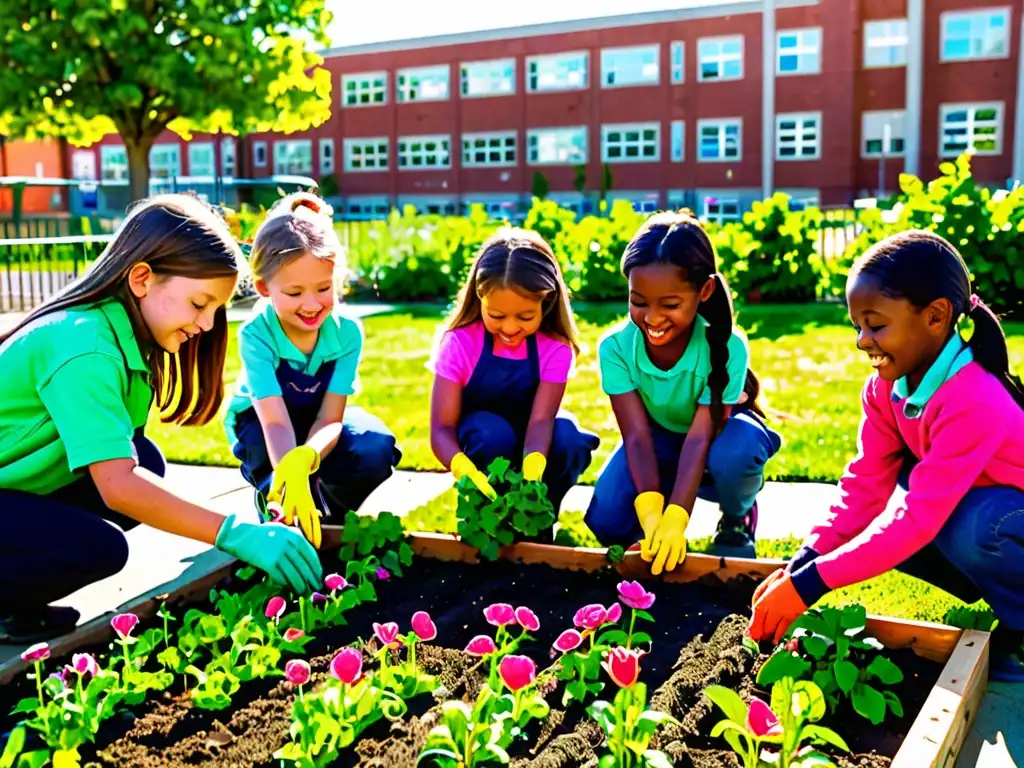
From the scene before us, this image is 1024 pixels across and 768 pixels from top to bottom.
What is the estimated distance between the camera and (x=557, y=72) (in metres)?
31.0

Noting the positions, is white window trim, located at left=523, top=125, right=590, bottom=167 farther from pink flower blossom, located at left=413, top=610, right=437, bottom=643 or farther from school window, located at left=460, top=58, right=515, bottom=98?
pink flower blossom, located at left=413, top=610, right=437, bottom=643

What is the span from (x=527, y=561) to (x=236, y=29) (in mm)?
15307

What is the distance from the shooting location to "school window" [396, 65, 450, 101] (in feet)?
108

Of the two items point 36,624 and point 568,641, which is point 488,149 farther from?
point 568,641

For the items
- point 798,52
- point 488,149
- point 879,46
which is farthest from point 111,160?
point 879,46

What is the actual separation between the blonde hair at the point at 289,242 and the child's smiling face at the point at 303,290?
18mm

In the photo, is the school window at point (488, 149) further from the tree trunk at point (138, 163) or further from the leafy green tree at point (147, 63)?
the tree trunk at point (138, 163)

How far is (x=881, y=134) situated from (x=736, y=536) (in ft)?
88.1

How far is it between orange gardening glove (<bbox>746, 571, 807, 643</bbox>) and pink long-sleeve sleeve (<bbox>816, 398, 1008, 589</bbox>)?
0.24ft

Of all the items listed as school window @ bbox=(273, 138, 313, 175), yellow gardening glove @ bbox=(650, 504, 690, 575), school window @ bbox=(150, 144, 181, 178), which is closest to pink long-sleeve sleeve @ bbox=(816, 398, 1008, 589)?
Result: yellow gardening glove @ bbox=(650, 504, 690, 575)

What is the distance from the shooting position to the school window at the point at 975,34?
26.1 m

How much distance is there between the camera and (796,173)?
92.3 ft

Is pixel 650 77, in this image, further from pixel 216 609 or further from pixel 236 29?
pixel 216 609

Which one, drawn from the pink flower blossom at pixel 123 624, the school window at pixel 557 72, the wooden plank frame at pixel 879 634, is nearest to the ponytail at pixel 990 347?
the wooden plank frame at pixel 879 634
